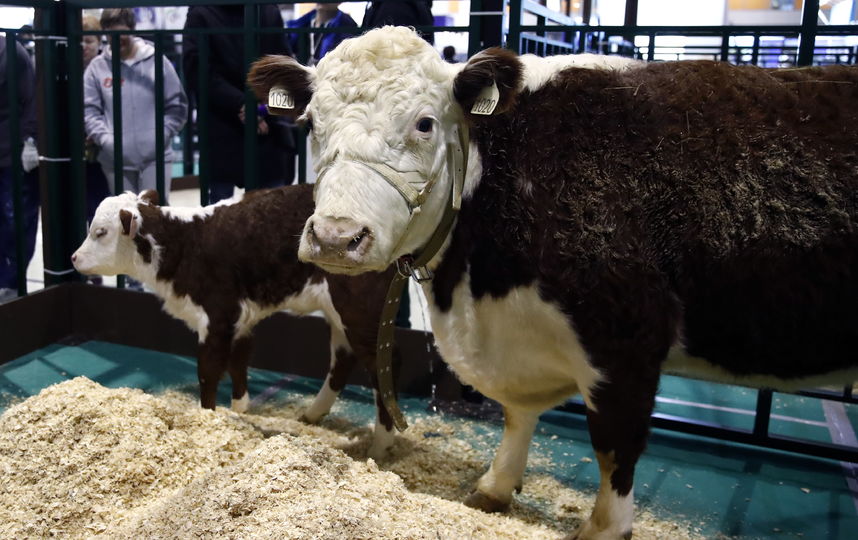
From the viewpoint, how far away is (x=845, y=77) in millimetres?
2600

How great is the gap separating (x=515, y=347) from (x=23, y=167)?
4736 millimetres

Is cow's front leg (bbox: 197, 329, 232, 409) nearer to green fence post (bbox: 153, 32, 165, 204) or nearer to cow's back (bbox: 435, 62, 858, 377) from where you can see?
green fence post (bbox: 153, 32, 165, 204)

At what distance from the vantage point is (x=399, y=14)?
4.23 metres

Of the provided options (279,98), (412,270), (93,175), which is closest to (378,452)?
(412,270)

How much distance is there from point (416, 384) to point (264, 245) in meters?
1.26

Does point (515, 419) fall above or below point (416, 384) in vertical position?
above

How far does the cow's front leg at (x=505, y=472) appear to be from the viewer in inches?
126

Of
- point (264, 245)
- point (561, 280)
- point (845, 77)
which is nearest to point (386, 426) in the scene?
point (264, 245)

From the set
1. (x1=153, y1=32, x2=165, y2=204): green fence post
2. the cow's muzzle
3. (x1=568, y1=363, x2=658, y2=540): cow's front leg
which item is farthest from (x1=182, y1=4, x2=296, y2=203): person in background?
(x1=568, y1=363, x2=658, y2=540): cow's front leg

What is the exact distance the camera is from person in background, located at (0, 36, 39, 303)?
5.36 meters

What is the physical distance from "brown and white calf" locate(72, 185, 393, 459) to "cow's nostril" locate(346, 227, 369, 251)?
1637 mm

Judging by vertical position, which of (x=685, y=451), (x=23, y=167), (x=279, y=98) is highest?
(x=279, y=98)

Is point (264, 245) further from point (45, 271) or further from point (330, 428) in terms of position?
point (45, 271)

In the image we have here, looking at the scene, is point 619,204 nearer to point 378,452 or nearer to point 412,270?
point 412,270
